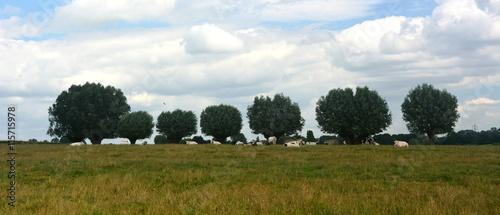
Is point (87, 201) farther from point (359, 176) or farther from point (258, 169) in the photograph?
point (359, 176)

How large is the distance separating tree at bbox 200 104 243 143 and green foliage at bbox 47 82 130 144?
68.6 ft

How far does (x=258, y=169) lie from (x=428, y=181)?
8.48 meters

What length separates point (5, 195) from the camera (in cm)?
1395

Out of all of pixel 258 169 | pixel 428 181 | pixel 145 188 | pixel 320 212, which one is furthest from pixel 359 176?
pixel 145 188

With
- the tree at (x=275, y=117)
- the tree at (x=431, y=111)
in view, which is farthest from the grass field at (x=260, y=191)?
the tree at (x=275, y=117)

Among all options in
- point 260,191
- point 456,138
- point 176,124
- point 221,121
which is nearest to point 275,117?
point 221,121

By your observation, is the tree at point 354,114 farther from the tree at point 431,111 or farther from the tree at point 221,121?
the tree at point 221,121

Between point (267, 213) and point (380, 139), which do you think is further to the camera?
point (380, 139)

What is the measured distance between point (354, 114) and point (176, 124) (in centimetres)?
4345

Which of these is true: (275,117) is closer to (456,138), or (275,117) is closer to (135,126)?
(135,126)

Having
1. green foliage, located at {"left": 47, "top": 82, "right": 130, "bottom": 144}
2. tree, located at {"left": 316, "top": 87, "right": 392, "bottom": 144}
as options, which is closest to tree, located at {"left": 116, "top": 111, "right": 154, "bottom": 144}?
green foliage, located at {"left": 47, "top": 82, "right": 130, "bottom": 144}

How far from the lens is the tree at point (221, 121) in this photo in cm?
9362

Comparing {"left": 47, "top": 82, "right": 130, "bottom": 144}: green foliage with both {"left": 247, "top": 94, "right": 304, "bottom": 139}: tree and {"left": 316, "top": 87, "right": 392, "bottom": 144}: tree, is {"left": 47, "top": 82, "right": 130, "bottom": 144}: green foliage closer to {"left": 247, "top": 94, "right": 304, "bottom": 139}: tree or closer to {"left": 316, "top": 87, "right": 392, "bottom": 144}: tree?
{"left": 247, "top": 94, "right": 304, "bottom": 139}: tree

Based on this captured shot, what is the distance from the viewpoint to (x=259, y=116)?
92500 mm
